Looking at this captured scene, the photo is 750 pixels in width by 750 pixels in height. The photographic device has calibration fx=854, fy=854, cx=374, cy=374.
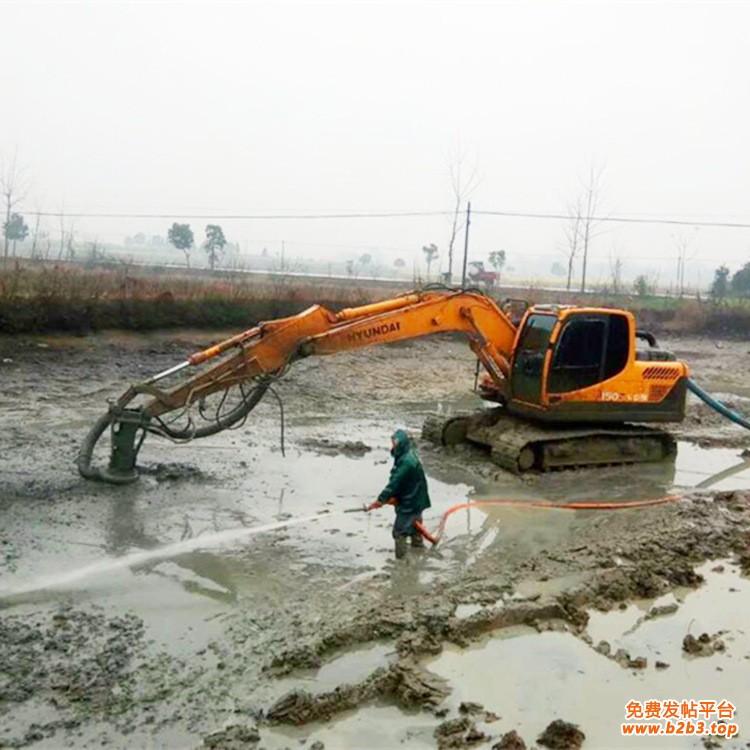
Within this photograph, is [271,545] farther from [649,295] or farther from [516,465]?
[649,295]

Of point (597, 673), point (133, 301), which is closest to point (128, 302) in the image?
point (133, 301)

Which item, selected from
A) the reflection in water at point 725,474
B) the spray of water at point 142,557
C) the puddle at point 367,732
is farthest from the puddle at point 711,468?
the puddle at point 367,732

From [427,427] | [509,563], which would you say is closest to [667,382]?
[427,427]

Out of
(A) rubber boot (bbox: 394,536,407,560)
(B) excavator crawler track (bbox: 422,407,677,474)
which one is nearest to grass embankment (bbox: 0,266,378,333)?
(B) excavator crawler track (bbox: 422,407,677,474)

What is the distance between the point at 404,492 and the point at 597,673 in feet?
9.25

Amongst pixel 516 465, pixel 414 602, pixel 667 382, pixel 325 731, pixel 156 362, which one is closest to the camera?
pixel 325 731

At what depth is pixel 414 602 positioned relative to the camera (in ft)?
23.7

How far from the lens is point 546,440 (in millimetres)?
12016

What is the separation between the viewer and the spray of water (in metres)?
7.27

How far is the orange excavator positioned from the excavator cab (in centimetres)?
2

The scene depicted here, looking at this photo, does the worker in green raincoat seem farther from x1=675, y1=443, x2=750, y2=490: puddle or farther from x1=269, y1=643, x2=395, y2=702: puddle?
x1=675, y1=443, x2=750, y2=490: puddle

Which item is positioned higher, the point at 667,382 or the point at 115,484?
the point at 667,382

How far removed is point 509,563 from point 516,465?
3.49 meters

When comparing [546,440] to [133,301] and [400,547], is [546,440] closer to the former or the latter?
[400,547]
